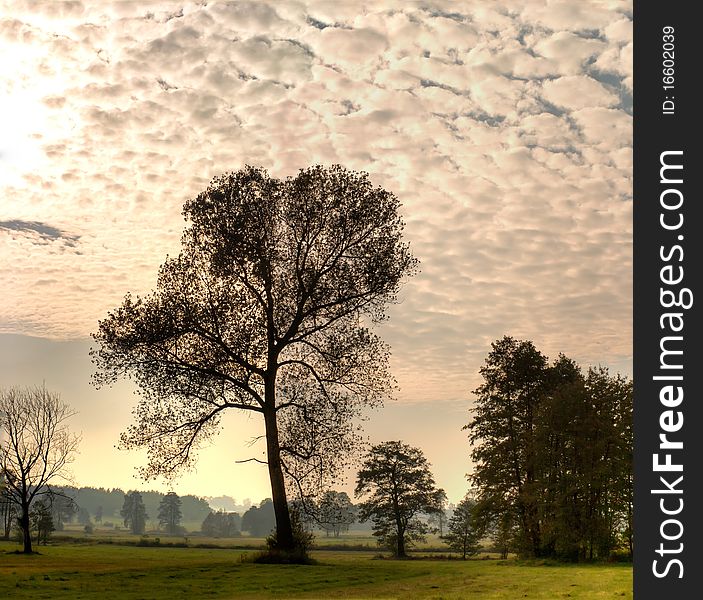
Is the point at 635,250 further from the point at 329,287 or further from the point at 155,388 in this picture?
the point at 155,388

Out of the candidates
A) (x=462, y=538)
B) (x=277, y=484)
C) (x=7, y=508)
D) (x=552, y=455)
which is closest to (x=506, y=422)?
(x=552, y=455)

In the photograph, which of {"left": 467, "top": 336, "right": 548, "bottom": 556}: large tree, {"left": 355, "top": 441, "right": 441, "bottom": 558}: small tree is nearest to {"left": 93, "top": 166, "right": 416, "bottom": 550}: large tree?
{"left": 467, "top": 336, "right": 548, "bottom": 556}: large tree

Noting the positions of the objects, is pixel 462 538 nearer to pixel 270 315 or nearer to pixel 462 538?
pixel 462 538

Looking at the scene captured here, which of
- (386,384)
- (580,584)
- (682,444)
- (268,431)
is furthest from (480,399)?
(682,444)

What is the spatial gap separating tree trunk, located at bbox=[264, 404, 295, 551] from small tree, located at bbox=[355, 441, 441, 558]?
55657 millimetres

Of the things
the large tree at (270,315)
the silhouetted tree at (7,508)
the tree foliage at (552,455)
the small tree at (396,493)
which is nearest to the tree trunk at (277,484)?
the large tree at (270,315)

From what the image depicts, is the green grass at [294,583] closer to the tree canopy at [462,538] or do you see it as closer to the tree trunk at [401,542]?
the tree trunk at [401,542]

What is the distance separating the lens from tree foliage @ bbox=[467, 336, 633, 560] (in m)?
52.1

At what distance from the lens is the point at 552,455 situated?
5531 centimetres

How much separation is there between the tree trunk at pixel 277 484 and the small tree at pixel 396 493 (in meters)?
55.7

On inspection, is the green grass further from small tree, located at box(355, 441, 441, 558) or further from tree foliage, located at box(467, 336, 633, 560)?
small tree, located at box(355, 441, 441, 558)

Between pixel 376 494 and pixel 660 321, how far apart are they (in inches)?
3242

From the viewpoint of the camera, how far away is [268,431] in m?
40.4

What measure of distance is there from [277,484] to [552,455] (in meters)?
25.3
